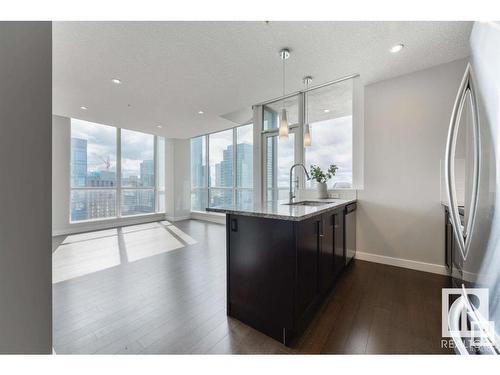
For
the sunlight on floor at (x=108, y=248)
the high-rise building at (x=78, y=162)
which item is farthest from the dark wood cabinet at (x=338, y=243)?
the high-rise building at (x=78, y=162)

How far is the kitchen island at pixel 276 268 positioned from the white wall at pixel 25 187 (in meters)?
1.07

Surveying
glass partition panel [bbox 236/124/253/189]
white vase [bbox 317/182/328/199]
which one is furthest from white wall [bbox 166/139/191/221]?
white vase [bbox 317/182/328/199]

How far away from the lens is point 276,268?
1.47 m

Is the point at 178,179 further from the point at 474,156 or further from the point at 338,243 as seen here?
the point at 474,156

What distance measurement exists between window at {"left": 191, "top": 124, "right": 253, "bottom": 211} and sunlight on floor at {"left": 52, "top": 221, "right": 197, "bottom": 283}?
1.83 meters

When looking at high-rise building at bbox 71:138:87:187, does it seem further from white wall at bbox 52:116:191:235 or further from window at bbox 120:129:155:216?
window at bbox 120:129:155:216

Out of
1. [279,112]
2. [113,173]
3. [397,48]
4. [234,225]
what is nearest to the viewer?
[234,225]

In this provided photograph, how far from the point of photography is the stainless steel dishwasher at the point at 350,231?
106 inches

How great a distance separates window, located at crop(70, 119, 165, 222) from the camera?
536 cm

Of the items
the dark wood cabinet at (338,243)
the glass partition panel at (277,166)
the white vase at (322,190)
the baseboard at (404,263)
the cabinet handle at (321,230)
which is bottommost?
the baseboard at (404,263)

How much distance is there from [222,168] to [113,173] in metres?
3.10

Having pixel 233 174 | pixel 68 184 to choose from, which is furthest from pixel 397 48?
pixel 68 184

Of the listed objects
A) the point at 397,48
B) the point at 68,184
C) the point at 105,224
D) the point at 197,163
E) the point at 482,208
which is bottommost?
the point at 105,224

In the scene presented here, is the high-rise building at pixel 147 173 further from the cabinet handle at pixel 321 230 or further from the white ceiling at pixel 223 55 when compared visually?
the cabinet handle at pixel 321 230
